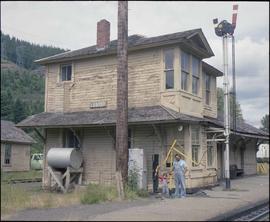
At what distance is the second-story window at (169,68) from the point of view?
18.5 m

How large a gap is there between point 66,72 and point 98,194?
32.4ft

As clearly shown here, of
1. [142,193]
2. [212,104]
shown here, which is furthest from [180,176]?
[212,104]

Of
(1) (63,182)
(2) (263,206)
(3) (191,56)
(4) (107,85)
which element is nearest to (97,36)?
(4) (107,85)

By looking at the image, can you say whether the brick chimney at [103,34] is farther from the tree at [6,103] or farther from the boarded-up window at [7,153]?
the boarded-up window at [7,153]

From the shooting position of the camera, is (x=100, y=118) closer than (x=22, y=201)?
No

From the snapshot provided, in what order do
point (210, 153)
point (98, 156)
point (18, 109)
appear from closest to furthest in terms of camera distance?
1. point (18, 109)
2. point (98, 156)
3. point (210, 153)

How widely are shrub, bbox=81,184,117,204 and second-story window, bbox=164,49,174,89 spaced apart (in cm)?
594

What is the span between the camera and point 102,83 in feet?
67.2

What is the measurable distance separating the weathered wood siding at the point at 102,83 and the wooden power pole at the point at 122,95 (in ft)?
10.2

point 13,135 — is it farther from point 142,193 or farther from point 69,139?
point 142,193

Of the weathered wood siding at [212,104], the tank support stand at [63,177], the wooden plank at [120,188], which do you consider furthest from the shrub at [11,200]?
the weathered wood siding at [212,104]

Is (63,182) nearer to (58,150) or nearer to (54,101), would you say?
(58,150)

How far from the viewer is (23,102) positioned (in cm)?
1958

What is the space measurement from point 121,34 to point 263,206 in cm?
779
